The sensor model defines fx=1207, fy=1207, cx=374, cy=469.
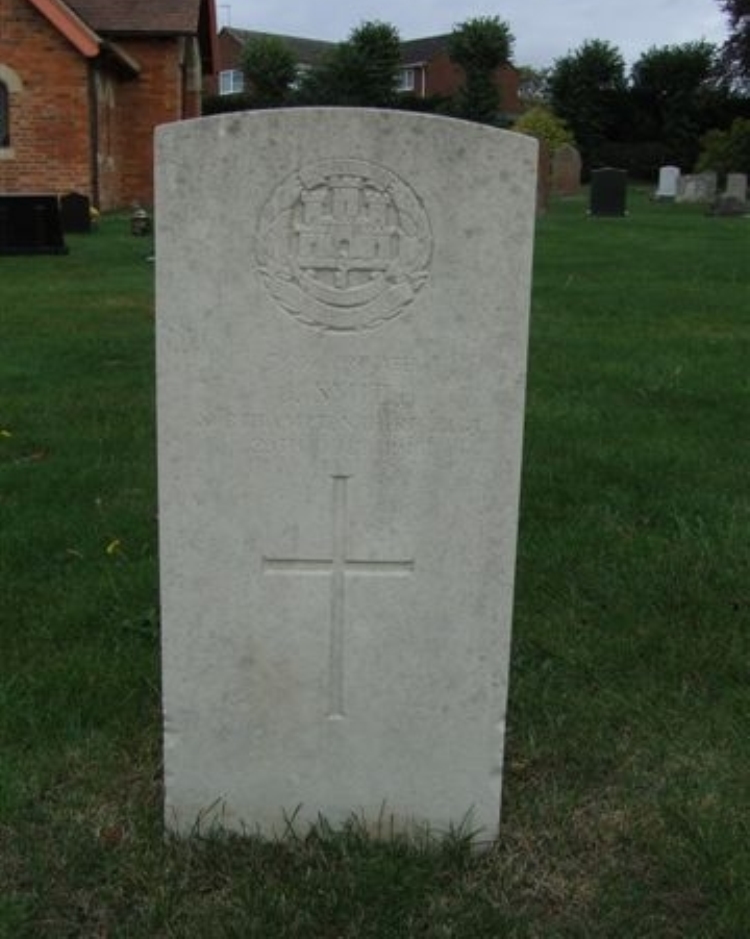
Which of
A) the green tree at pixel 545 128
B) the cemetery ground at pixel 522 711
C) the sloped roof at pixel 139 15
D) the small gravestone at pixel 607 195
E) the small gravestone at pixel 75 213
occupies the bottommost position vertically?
the cemetery ground at pixel 522 711

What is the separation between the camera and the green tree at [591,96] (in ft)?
168

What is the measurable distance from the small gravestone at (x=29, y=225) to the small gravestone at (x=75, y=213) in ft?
11.4

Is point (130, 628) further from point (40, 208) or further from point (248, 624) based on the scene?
point (40, 208)

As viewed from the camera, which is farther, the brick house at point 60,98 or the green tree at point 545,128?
the green tree at point 545,128

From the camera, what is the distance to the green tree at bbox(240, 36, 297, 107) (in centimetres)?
5303

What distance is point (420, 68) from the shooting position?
74.2 metres

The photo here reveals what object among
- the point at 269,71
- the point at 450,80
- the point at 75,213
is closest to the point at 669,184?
the point at 75,213

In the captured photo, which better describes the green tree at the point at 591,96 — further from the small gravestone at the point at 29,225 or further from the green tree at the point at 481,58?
the small gravestone at the point at 29,225

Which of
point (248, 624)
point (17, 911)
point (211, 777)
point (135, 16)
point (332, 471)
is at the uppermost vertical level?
point (135, 16)

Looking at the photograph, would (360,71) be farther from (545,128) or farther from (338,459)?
(338,459)

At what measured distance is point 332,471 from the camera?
2.68 m

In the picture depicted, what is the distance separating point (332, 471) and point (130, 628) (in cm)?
163

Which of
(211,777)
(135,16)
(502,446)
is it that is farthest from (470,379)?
(135,16)

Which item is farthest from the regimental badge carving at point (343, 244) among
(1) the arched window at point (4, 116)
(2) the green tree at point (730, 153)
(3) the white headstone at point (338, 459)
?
(2) the green tree at point (730, 153)
